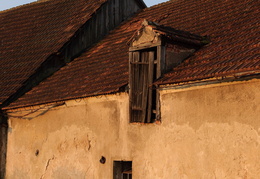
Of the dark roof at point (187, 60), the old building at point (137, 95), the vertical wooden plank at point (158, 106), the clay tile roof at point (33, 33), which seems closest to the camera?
the old building at point (137, 95)

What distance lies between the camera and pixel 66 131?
38.5 ft

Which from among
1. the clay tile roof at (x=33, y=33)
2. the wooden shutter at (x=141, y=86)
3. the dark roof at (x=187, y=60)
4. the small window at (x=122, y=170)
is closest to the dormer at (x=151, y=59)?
the wooden shutter at (x=141, y=86)

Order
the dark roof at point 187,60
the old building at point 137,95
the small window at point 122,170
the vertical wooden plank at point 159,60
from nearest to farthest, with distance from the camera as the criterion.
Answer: the old building at point 137,95 → the dark roof at point 187,60 → the vertical wooden plank at point 159,60 → the small window at point 122,170

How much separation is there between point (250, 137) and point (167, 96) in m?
2.20

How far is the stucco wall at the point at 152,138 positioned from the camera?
26.1 ft

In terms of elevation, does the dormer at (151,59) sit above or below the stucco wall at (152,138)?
above

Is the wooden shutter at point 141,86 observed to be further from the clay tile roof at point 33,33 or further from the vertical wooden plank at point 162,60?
the clay tile roof at point 33,33

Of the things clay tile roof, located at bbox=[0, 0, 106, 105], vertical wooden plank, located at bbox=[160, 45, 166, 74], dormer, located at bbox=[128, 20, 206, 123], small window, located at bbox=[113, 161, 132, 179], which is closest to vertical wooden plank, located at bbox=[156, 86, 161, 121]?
dormer, located at bbox=[128, 20, 206, 123]

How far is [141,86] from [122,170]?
6.73 ft

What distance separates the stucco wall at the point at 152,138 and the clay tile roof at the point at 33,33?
5.17ft

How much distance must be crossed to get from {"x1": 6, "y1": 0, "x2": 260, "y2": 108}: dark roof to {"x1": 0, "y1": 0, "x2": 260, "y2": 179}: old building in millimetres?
41

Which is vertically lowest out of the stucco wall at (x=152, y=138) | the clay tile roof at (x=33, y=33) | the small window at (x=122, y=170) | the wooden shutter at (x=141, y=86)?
the small window at (x=122, y=170)

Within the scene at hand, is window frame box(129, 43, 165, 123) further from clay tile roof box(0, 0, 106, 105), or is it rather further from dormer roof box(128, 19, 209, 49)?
clay tile roof box(0, 0, 106, 105)

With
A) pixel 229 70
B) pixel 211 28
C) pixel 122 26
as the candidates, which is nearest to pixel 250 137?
pixel 229 70
